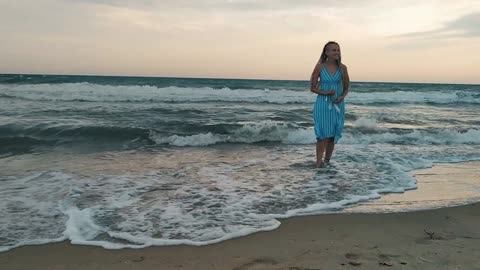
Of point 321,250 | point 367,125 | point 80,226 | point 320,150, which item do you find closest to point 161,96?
point 367,125

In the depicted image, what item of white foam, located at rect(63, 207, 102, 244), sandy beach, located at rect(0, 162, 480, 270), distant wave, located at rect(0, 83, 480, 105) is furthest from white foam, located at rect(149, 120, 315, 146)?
distant wave, located at rect(0, 83, 480, 105)

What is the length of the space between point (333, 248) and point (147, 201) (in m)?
2.02

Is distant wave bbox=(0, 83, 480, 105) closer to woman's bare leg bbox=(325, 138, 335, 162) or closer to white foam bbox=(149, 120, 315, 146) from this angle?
white foam bbox=(149, 120, 315, 146)

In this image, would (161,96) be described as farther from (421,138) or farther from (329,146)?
(329,146)

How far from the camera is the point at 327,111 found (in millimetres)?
5719

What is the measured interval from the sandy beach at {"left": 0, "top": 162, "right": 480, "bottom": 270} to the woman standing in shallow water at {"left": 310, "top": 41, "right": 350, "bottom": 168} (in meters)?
2.11

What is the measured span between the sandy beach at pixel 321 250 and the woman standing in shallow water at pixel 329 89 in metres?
2.11

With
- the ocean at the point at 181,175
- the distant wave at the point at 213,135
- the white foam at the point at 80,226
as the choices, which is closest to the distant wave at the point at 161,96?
the ocean at the point at 181,175

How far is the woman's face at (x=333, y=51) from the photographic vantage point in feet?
18.0

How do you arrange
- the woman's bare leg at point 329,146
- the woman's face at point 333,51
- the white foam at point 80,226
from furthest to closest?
1. the woman's bare leg at point 329,146
2. the woman's face at point 333,51
3. the white foam at point 80,226

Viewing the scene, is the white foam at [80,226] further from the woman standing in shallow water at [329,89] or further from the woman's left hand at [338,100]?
the woman's left hand at [338,100]

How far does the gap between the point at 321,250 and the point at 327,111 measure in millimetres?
3104

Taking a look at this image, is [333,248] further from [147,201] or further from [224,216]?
[147,201]

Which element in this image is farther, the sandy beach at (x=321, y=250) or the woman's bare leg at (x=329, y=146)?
the woman's bare leg at (x=329, y=146)
